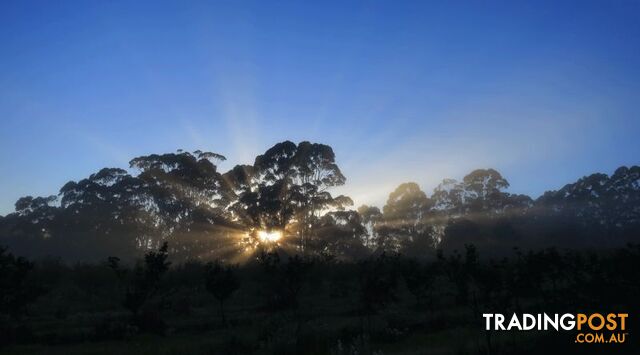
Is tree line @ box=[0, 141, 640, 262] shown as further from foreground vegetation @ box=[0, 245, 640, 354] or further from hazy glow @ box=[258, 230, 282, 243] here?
foreground vegetation @ box=[0, 245, 640, 354]

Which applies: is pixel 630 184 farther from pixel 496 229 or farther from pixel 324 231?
pixel 324 231

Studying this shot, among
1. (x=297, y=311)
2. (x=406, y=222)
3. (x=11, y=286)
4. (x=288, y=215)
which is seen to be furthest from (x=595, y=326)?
(x=406, y=222)

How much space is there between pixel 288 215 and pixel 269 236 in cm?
302

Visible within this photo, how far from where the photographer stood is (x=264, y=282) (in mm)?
31328

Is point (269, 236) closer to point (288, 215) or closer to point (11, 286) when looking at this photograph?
point (288, 215)

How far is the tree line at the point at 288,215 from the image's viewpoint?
157 ft

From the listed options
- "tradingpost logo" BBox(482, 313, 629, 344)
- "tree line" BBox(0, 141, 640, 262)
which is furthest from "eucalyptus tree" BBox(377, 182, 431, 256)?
"tradingpost logo" BBox(482, 313, 629, 344)

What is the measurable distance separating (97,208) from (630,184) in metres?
65.7

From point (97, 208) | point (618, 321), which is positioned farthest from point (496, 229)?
point (97, 208)

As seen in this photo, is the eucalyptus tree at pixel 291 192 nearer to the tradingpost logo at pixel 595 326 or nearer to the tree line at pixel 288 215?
the tree line at pixel 288 215

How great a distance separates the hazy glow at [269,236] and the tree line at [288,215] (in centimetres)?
20

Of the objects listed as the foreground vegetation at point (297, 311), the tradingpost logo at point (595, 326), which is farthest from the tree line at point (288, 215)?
the tradingpost logo at point (595, 326)

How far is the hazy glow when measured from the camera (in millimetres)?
47281

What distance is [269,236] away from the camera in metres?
47.6
